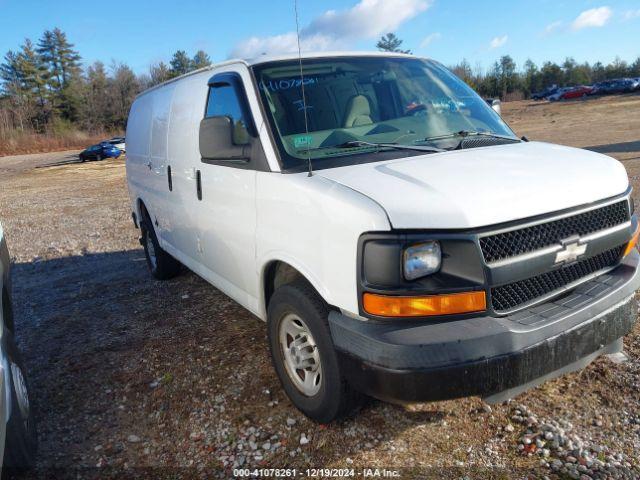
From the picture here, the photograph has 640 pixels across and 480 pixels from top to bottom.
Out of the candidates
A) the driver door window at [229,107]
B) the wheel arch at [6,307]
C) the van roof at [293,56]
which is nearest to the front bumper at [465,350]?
the driver door window at [229,107]

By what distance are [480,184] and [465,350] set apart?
0.79 m

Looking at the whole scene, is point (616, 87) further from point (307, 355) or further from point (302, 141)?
point (307, 355)

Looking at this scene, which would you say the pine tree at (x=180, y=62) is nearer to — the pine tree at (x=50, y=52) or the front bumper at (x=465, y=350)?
the pine tree at (x=50, y=52)

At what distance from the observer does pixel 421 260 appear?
236cm

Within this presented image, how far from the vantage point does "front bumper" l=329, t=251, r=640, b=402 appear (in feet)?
7.43

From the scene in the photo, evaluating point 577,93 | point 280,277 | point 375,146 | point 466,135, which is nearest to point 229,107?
point 375,146

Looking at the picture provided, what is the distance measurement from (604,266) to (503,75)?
8724 cm

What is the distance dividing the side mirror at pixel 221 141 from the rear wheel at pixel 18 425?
61.6 inches

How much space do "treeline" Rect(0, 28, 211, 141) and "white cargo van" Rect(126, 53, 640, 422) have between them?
237ft

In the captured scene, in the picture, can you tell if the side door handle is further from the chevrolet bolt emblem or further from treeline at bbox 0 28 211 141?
treeline at bbox 0 28 211 141

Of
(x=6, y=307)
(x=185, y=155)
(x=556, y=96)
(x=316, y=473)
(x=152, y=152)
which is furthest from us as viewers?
(x=556, y=96)

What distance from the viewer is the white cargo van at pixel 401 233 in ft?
7.64

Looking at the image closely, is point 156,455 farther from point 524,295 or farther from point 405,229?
point 524,295

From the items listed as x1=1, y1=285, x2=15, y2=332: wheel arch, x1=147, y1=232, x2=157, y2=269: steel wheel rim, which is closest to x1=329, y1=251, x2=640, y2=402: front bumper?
x1=1, y1=285, x2=15, y2=332: wheel arch
